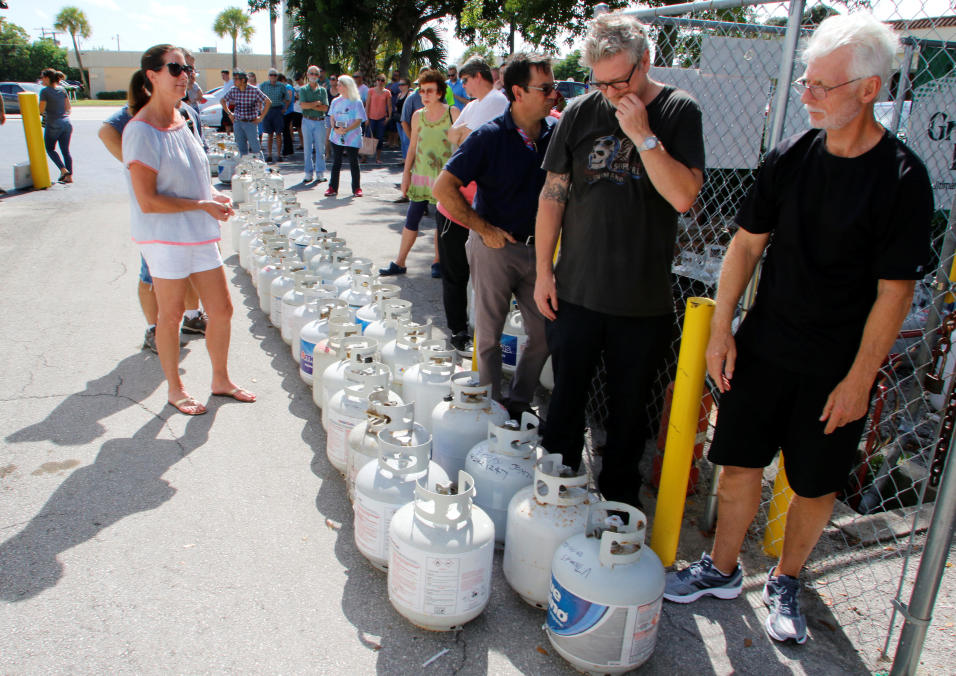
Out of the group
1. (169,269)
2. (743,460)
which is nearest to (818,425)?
(743,460)

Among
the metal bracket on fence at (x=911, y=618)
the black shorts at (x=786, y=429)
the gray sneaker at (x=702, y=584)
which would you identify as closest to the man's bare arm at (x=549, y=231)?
the black shorts at (x=786, y=429)

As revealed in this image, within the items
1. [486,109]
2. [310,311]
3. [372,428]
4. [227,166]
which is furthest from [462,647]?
[227,166]

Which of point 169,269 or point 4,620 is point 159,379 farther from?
point 4,620

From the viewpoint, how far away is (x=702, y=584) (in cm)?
263

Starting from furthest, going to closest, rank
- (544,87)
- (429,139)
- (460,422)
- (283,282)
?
(429,139) < (283,282) < (544,87) < (460,422)

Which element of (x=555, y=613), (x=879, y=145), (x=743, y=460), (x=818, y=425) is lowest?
(x=555, y=613)

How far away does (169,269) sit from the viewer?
3652mm

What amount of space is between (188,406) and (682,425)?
9.20 feet

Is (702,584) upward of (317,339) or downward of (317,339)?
downward

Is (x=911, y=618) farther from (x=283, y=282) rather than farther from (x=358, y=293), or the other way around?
(x=283, y=282)

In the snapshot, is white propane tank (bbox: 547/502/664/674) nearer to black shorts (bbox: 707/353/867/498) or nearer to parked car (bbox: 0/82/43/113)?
black shorts (bbox: 707/353/867/498)

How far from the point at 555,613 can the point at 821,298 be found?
133 cm

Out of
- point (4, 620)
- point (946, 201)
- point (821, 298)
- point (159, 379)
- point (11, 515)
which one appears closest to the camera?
point (821, 298)

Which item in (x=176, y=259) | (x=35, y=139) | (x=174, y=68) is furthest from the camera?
(x=35, y=139)
